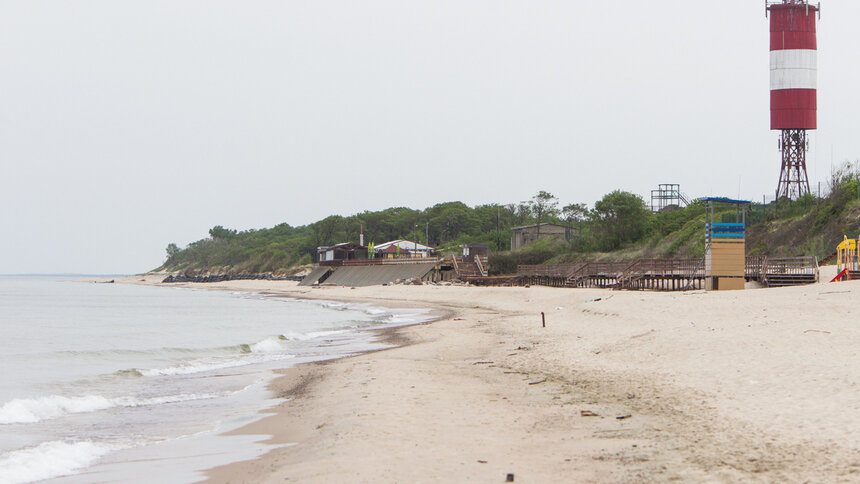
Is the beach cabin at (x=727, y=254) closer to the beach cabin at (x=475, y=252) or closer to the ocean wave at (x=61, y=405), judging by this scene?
the ocean wave at (x=61, y=405)

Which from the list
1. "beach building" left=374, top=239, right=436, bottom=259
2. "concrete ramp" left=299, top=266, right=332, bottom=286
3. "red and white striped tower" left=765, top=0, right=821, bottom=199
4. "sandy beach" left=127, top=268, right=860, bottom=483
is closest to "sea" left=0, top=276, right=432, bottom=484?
"sandy beach" left=127, top=268, right=860, bottom=483

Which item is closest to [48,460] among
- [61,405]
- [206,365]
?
[61,405]

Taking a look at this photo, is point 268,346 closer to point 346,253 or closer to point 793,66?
point 793,66

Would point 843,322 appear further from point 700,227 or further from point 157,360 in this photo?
point 700,227

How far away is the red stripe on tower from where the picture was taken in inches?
Answer: 2028

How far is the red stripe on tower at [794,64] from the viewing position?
5150 centimetres

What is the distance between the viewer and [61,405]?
13.7 meters

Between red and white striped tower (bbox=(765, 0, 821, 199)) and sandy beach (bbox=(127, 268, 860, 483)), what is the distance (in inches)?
1471

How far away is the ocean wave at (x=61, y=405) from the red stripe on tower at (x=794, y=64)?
50603mm

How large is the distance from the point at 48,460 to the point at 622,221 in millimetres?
62472

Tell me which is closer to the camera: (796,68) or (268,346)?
(268,346)

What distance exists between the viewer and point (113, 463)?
9.03 meters

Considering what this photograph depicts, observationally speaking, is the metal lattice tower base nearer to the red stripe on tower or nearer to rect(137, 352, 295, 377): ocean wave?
the red stripe on tower

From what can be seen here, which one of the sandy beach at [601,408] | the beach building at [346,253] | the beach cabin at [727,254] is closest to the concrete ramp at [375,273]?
the beach building at [346,253]
